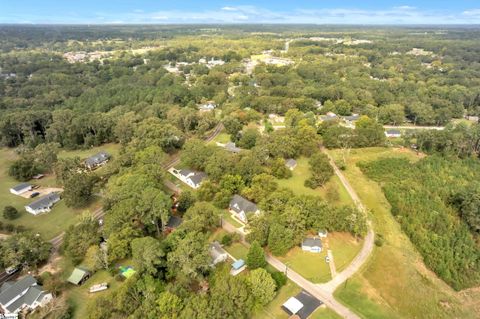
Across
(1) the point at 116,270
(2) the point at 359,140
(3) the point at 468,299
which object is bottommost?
(3) the point at 468,299

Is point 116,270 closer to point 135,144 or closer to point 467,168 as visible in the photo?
point 135,144

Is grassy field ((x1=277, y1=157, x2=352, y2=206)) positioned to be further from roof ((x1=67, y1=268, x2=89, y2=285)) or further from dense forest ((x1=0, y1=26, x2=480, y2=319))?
roof ((x1=67, y1=268, x2=89, y2=285))

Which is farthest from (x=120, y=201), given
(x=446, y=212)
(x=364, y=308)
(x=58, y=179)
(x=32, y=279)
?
(x=446, y=212)

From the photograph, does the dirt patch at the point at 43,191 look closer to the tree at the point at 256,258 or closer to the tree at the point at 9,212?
the tree at the point at 9,212

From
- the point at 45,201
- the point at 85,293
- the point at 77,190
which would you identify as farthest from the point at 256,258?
the point at 45,201

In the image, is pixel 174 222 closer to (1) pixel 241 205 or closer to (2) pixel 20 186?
(1) pixel 241 205

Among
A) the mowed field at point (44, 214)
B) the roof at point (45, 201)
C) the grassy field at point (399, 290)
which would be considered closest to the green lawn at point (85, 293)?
the mowed field at point (44, 214)

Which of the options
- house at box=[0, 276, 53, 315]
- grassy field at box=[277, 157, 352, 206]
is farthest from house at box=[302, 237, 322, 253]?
house at box=[0, 276, 53, 315]
